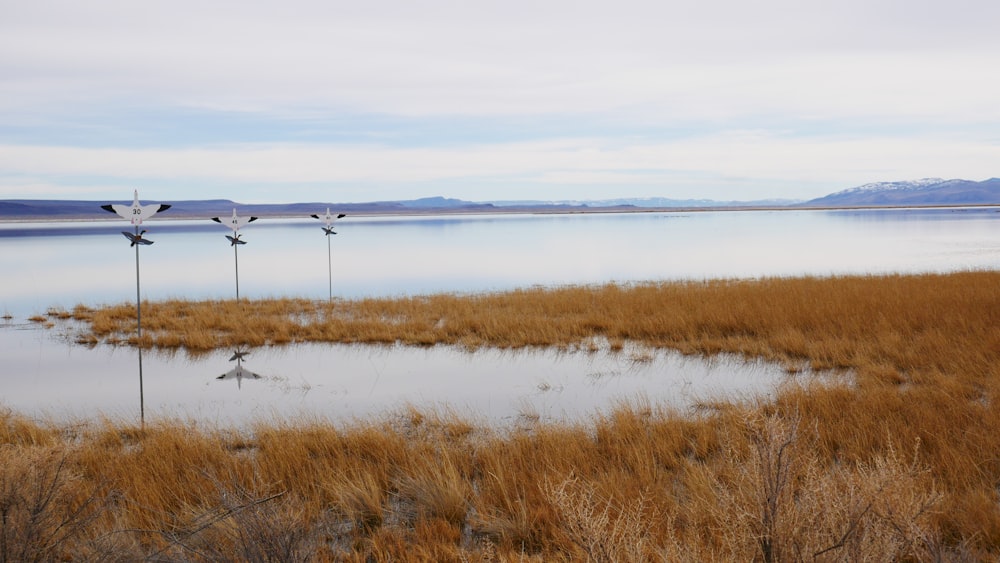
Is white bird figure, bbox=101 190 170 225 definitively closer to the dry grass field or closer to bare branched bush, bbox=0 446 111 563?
the dry grass field

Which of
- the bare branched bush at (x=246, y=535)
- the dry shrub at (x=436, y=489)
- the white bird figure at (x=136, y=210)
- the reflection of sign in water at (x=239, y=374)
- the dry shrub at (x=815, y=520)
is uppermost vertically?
the white bird figure at (x=136, y=210)

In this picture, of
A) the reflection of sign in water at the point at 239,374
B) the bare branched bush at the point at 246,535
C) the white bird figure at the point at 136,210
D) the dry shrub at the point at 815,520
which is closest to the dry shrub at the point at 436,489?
the bare branched bush at the point at 246,535

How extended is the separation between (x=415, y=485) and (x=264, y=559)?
6.67 ft

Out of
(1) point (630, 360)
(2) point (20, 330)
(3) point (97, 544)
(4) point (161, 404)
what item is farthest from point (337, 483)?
(2) point (20, 330)

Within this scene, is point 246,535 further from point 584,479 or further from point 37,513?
point 584,479

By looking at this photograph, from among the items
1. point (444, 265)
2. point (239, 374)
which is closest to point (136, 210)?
point (239, 374)

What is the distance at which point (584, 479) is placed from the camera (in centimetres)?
550

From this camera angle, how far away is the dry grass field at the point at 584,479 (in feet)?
11.3

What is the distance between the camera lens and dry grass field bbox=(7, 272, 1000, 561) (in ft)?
11.3

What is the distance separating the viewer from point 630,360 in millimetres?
11109

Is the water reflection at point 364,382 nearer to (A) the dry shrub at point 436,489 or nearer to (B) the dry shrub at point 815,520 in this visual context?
(A) the dry shrub at point 436,489

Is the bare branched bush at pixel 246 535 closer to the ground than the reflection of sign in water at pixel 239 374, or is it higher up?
higher up

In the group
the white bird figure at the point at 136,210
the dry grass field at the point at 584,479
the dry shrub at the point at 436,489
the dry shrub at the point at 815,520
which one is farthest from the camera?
the white bird figure at the point at 136,210

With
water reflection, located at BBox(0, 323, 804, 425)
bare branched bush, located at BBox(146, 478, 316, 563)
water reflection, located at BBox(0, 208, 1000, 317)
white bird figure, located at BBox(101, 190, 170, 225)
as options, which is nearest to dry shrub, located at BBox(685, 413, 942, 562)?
bare branched bush, located at BBox(146, 478, 316, 563)
